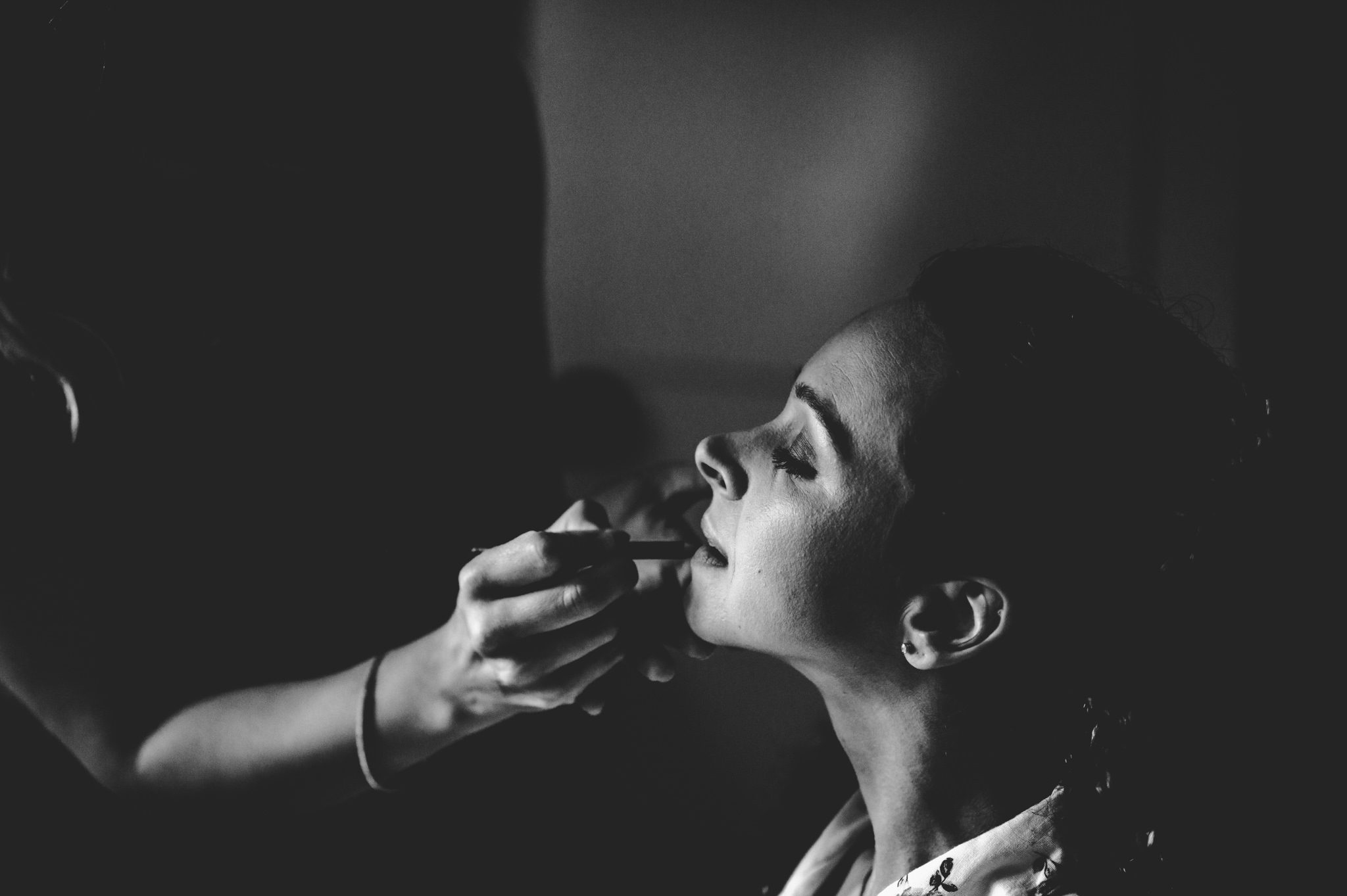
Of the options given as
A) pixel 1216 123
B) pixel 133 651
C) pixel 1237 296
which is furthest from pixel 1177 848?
pixel 133 651

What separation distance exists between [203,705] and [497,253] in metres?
0.69

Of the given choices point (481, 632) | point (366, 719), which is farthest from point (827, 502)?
point (366, 719)

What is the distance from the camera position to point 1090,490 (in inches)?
30.6

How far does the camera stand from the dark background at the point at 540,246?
108cm

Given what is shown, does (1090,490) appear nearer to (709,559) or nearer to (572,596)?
(709,559)

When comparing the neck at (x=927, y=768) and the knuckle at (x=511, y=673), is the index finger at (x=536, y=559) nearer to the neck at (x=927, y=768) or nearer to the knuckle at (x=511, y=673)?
the knuckle at (x=511, y=673)

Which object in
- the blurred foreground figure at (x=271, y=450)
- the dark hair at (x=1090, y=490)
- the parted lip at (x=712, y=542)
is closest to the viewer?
the dark hair at (x=1090, y=490)

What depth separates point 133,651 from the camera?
1.09 metres

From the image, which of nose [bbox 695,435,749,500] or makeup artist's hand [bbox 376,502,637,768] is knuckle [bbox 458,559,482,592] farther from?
nose [bbox 695,435,749,500]

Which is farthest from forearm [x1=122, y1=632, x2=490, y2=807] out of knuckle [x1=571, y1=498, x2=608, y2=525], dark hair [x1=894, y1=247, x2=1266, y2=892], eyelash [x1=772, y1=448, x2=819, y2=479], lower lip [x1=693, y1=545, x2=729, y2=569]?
dark hair [x1=894, y1=247, x2=1266, y2=892]

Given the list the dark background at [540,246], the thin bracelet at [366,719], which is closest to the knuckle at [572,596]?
the thin bracelet at [366,719]

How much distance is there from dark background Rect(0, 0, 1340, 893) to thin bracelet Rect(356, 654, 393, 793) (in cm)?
19

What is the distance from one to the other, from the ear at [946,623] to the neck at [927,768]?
0.13ft

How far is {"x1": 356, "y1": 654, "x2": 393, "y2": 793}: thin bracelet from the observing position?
3.41 ft
